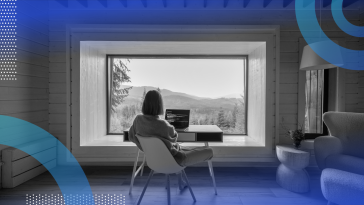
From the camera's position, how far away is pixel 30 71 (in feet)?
9.39

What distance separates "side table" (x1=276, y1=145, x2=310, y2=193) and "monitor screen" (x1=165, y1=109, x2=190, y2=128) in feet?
4.05

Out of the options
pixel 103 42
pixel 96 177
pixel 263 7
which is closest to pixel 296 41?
pixel 263 7

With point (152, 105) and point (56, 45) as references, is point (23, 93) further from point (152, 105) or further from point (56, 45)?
point (152, 105)

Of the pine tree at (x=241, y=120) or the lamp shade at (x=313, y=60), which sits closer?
the lamp shade at (x=313, y=60)

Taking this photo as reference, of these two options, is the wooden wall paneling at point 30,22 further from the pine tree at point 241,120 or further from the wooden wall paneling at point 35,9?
the pine tree at point 241,120

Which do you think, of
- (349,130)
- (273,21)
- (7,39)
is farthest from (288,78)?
(7,39)

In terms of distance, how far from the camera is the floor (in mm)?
2199

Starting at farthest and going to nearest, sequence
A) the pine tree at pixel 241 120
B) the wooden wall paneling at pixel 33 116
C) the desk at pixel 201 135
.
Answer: the pine tree at pixel 241 120, the wooden wall paneling at pixel 33 116, the desk at pixel 201 135

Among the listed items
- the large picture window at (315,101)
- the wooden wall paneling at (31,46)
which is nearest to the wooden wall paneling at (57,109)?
the wooden wall paneling at (31,46)

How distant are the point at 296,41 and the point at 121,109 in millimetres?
3084
